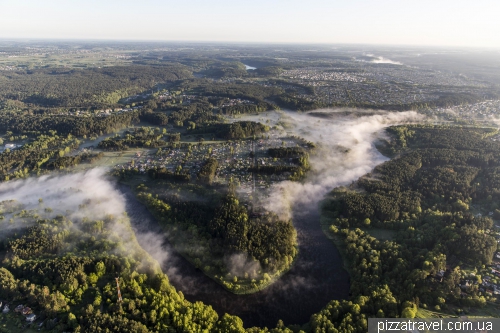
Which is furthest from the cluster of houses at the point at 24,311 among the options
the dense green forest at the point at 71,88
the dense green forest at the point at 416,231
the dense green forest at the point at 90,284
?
the dense green forest at the point at 71,88

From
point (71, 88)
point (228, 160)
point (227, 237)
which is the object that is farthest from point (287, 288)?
point (71, 88)

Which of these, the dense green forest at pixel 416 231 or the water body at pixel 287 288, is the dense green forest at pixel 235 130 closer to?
the dense green forest at pixel 416 231

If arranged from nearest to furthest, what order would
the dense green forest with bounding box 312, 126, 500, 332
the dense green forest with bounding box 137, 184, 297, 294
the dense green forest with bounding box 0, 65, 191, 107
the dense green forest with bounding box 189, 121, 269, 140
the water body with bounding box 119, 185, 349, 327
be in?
1. the dense green forest with bounding box 312, 126, 500, 332
2. the water body with bounding box 119, 185, 349, 327
3. the dense green forest with bounding box 137, 184, 297, 294
4. the dense green forest with bounding box 189, 121, 269, 140
5. the dense green forest with bounding box 0, 65, 191, 107

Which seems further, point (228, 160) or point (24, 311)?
point (228, 160)

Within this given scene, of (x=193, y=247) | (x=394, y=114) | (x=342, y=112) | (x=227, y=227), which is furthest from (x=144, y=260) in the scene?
(x=394, y=114)

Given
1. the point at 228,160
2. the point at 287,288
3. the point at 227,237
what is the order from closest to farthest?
the point at 287,288
the point at 227,237
the point at 228,160

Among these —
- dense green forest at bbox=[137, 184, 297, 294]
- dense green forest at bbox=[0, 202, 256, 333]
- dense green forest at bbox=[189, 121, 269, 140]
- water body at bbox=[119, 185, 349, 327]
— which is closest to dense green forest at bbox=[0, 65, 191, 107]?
dense green forest at bbox=[189, 121, 269, 140]

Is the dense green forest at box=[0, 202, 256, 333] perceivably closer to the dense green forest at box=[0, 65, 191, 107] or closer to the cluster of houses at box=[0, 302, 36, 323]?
the cluster of houses at box=[0, 302, 36, 323]

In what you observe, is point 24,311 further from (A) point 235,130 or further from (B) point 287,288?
(A) point 235,130
